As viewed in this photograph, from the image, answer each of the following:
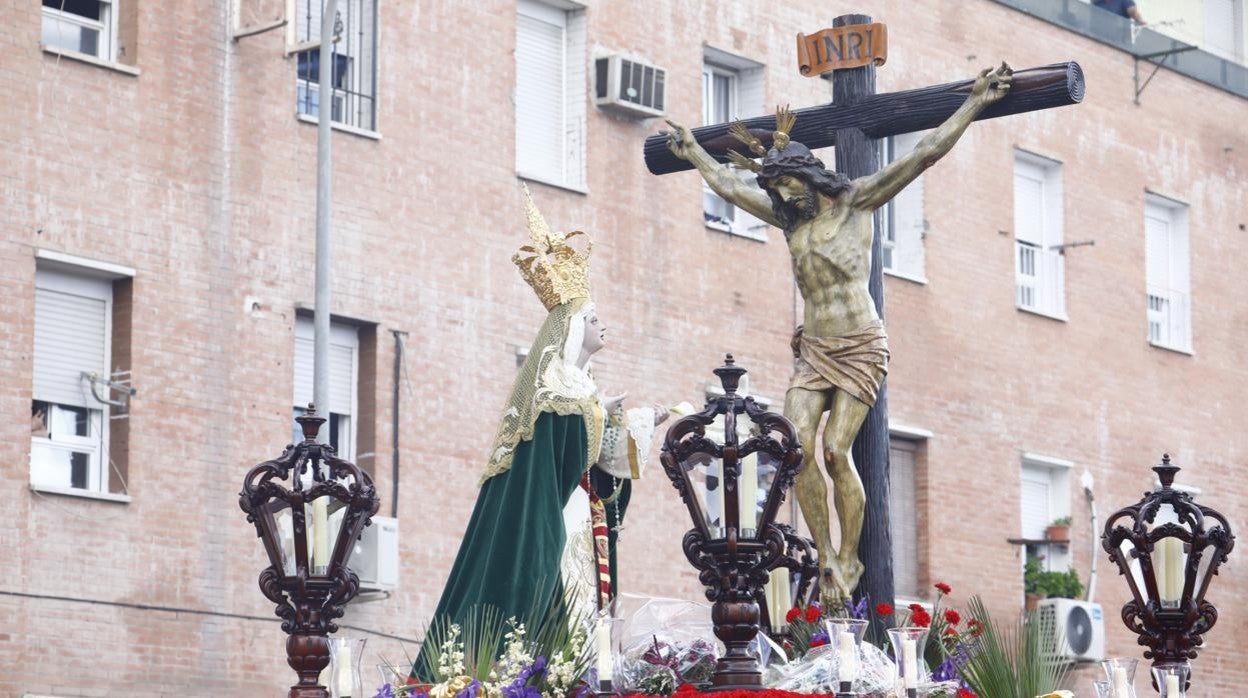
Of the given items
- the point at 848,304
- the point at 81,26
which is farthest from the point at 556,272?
the point at 81,26

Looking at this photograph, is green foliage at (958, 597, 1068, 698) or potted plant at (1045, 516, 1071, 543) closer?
green foliage at (958, 597, 1068, 698)

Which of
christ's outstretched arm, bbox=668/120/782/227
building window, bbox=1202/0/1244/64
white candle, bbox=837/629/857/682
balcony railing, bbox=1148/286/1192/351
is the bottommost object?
white candle, bbox=837/629/857/682

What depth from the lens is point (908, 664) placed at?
1211 centimetres

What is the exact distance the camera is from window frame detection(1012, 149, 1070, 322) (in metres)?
31.1

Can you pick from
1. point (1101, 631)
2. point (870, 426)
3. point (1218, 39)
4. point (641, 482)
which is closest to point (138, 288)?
point (641, 482)

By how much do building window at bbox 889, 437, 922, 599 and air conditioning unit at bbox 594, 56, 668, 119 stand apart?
4824 millimetres

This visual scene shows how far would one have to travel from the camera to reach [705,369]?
2655cm

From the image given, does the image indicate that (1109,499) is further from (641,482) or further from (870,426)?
(870,426)

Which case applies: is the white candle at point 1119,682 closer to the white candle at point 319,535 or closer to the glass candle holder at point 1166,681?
the glass candle holder at point 1166,681

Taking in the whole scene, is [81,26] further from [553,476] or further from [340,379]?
[553,476]

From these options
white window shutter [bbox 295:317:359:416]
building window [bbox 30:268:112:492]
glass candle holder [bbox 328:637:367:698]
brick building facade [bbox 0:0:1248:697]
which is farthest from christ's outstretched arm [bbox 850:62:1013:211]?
white window shutter [bbox 295:317:359:416]

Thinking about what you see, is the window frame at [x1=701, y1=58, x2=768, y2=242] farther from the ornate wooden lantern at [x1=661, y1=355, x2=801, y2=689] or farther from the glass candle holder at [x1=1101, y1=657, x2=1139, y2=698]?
the glass candle holder at [x1=1101, y1=657, x2=1139, y2=698]

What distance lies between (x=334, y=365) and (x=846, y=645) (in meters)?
12.0

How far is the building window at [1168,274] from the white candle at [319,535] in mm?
20912
